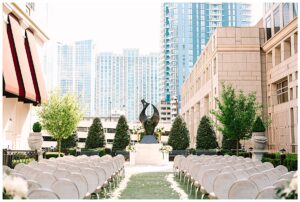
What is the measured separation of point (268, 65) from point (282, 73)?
4477mm

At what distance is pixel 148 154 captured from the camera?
1025 inches

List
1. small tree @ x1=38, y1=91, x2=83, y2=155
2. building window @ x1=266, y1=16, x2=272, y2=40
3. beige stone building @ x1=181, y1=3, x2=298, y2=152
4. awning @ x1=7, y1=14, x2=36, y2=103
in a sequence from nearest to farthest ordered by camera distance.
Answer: awning @ x1=7, y1=14, x2=36, y2=103, beige stone building @ x1=181, y1=3, x2=298, y2=152, small tree @ x1=38, y1=91, x2=83, y2=155, building window @ x1=266, y1=16, x2=272, y2=40

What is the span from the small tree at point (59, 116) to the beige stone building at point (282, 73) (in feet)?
57.8

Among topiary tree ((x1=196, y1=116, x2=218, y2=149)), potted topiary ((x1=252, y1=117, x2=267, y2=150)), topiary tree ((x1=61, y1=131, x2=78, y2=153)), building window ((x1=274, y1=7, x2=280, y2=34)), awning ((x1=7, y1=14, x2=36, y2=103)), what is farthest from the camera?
topiary tree ((x1=196, y1=116, x2=218, y2=149))

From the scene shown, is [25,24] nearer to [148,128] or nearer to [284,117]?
[148,128]

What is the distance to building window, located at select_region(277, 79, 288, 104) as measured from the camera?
1352 inches

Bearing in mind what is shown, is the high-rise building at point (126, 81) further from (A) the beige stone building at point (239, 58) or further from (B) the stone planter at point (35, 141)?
(B) the stone planter at point (35, 141)

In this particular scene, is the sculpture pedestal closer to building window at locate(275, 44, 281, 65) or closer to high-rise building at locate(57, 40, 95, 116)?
building window at locate(275, 44, 281, 65)

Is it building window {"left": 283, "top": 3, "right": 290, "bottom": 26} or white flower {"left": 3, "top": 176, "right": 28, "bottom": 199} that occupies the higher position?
building window {"left": 283, "top": 3, "right": 290, "bottom": 26}

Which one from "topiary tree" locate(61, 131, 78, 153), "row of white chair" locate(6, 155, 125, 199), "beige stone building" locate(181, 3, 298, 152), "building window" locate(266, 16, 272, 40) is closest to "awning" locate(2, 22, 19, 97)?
"row of white chair" locate(6, 155, 125, 199)

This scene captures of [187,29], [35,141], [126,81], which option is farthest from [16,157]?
[126,81]

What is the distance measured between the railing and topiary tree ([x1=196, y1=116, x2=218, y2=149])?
21083mm

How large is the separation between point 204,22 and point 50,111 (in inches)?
4300

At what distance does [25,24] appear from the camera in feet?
81.7
